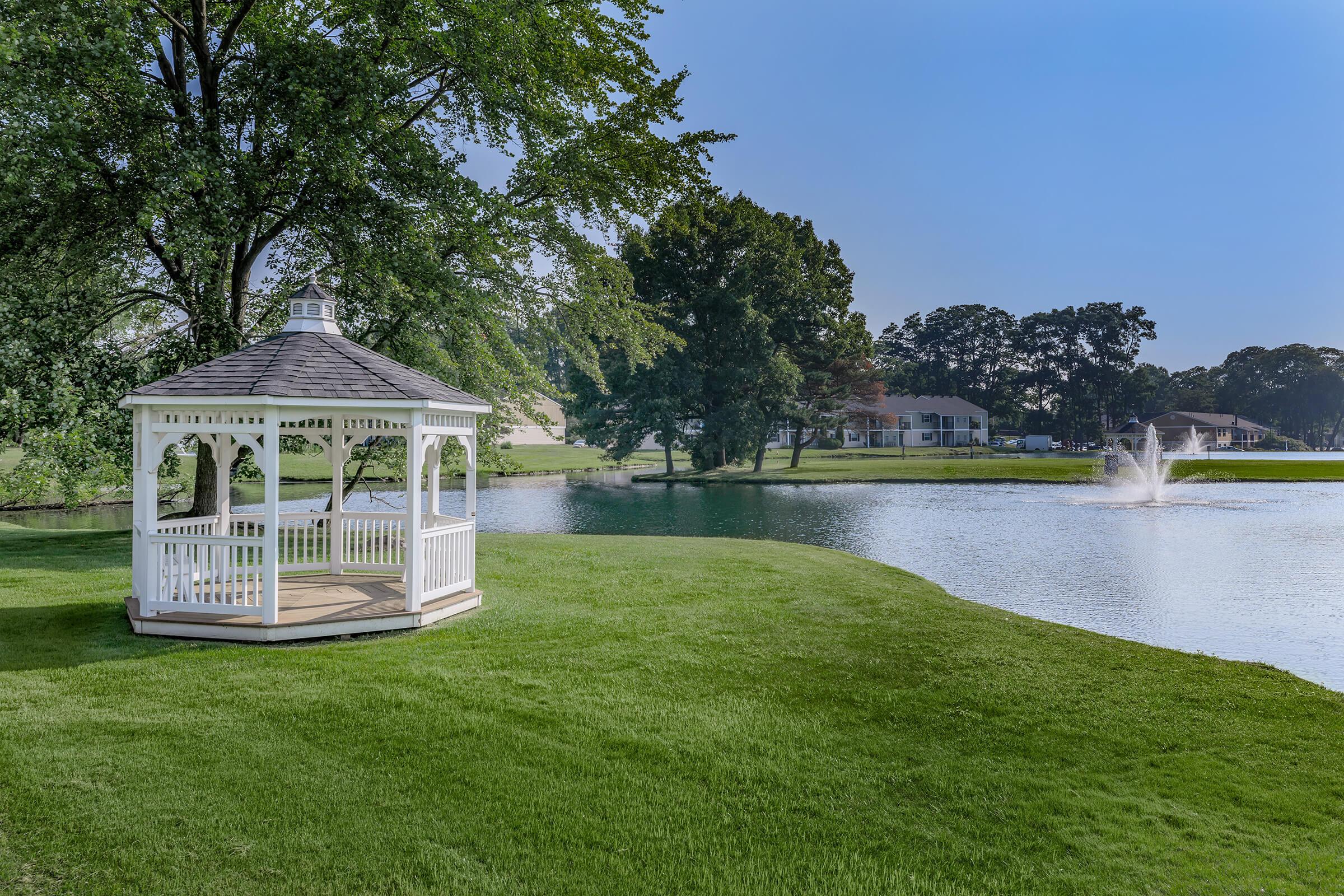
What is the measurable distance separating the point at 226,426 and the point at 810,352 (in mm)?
41653

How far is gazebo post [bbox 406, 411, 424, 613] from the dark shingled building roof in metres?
0.42

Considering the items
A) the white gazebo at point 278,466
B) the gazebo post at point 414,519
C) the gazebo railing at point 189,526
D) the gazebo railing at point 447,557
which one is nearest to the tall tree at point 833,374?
the gazebo railing at point 447,557

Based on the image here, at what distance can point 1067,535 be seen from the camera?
67.0ft

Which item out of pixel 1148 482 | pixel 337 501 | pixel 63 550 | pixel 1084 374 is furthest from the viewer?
pixel 1084 374

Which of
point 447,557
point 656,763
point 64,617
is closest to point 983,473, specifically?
point 447,557

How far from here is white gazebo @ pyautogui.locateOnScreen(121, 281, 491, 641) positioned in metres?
8.13

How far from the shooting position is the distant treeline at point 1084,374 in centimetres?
8912

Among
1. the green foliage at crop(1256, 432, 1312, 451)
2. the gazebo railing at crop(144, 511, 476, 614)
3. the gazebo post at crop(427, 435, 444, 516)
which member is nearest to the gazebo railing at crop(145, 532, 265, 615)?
the gazebo railing at crop(144, 511, 476, 614)

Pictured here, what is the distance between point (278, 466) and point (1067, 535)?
63.3ft

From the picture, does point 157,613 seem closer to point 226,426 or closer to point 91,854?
point 226,426

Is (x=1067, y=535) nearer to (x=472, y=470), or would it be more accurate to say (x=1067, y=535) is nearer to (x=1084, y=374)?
(x=472, y=470)

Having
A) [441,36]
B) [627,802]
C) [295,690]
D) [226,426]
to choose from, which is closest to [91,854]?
[295,690]

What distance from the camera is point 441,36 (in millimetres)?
12289

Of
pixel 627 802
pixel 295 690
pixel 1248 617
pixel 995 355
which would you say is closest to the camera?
pixel 627 802
